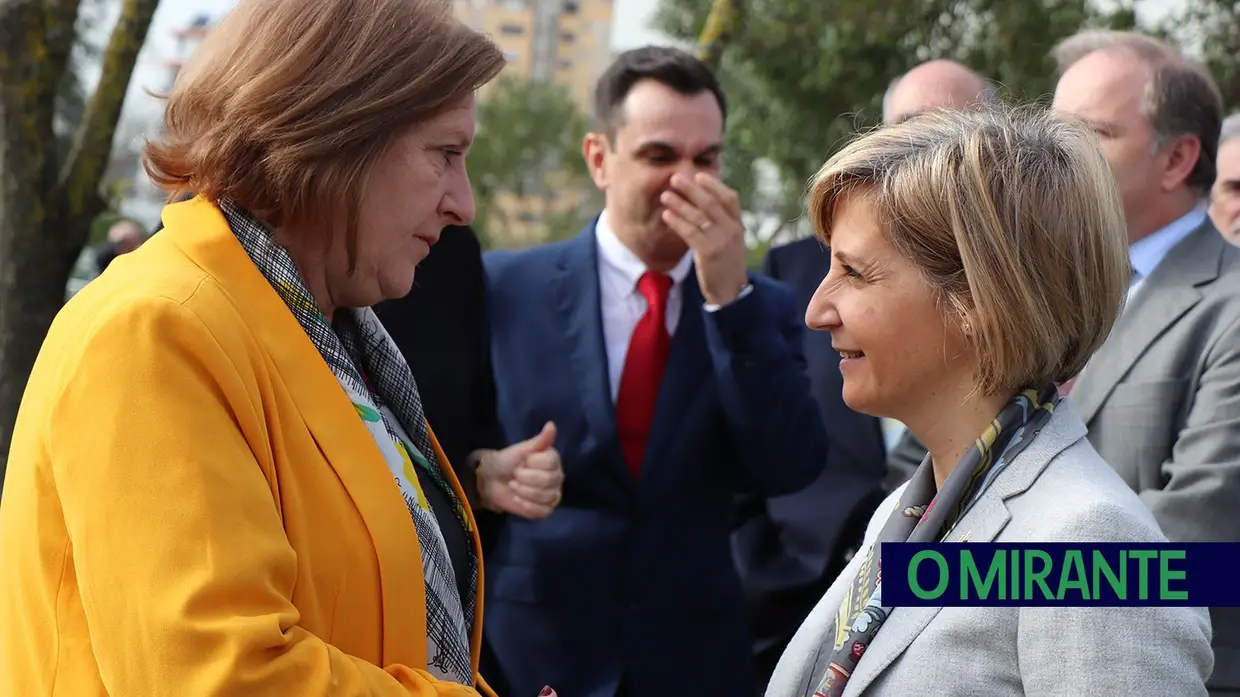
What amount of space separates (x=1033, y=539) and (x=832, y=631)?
47 cm

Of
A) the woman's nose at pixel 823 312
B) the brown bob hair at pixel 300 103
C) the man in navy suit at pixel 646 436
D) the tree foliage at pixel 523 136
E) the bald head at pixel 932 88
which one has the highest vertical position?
the brown bob hair at pixel 300 103

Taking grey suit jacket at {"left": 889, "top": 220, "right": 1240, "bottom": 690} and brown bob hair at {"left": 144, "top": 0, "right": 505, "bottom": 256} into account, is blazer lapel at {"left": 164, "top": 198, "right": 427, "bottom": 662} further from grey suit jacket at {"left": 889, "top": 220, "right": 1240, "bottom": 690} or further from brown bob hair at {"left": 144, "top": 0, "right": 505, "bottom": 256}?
grey suit jacket at {"left": 889, "top": 220, "right": 1240, "bottom": 690}

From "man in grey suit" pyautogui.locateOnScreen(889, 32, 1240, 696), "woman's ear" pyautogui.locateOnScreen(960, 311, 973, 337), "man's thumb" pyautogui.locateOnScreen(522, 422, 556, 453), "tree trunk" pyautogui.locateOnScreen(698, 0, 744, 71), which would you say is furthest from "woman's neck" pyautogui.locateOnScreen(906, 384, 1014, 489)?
"tree trunk" pyautogui.locateOnScreen(698, 0, 744, 71)

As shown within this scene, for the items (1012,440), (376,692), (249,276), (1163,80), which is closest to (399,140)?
(249,276)

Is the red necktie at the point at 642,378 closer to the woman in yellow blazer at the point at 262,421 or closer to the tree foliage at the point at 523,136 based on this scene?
the woman in yellow blazer at the point at 262,421

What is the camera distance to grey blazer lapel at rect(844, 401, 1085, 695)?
2.03m

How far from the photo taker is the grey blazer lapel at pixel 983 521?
203cm

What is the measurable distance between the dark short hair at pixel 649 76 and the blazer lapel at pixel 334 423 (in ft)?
7.54

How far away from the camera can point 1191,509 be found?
3.28m

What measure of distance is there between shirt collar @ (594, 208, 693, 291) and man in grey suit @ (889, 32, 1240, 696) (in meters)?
1.15

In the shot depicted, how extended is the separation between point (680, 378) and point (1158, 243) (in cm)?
140

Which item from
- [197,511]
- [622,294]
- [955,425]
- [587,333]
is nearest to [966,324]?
[955,425]

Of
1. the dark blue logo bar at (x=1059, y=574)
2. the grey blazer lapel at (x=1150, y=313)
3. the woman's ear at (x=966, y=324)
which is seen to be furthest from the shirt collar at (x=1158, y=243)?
the dark blue logo bar at (x=1059, y=574)

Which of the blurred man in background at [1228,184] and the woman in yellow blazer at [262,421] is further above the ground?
the woman in yellow blazer at [262,421]
